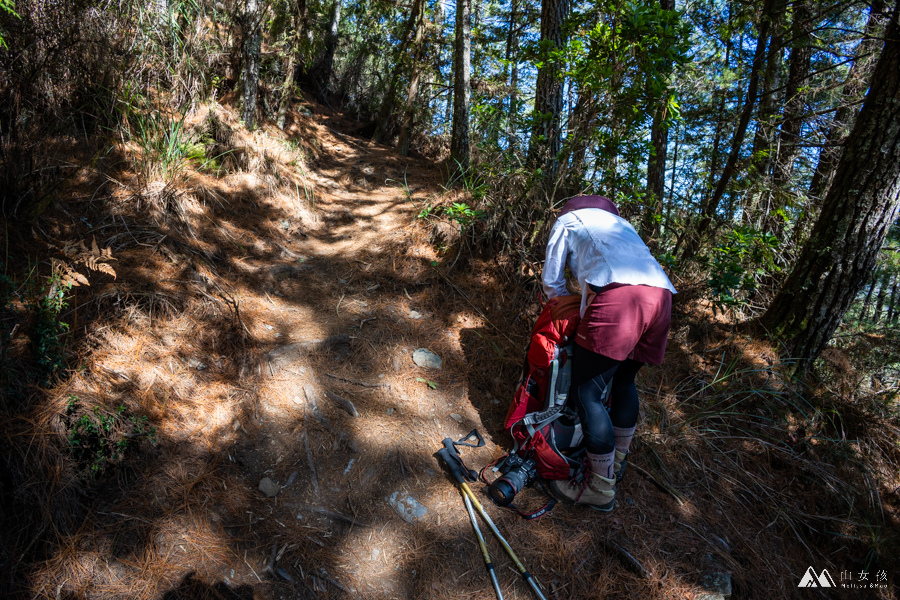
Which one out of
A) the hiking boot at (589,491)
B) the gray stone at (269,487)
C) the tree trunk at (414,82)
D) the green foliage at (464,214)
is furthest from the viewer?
the tree trunk at (414,82)

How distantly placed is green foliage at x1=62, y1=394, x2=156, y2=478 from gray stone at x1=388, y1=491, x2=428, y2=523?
1.41 metres

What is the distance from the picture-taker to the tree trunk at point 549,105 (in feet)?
14.5

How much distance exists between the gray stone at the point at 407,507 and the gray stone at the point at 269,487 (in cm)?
64

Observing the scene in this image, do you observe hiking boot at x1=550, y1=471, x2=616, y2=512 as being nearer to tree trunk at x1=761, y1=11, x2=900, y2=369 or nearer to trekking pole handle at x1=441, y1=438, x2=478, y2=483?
trekking pole handle at x1=441, y1=438, x2=478, y2=483

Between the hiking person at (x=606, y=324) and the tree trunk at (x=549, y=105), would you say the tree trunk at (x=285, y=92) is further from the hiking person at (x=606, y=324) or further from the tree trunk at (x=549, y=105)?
the hiking person at (x=606, y=324)

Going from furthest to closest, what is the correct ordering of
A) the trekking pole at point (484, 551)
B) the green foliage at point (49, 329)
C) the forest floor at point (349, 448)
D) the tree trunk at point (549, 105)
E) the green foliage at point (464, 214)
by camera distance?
the tree trunk at point (549, 105), the green foliage at point (464, 214), the trekking pole at point (484, 551), the green foliage at point (49, 329), the forest floor at point (349, 448)

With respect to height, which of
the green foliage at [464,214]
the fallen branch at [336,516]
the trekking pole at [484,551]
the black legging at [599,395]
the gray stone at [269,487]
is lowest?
the trekking pole at [484,551]

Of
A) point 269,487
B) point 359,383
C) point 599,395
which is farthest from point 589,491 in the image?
point 269,487

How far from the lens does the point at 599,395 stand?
2523 millimetres

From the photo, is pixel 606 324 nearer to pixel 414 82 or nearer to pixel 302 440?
pixel 302 440

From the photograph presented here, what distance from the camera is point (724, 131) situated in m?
5.95

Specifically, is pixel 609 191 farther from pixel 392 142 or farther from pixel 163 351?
pixel 392 142

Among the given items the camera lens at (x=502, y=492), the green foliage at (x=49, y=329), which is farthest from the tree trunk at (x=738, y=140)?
the green foliage at (x=49, y=329)

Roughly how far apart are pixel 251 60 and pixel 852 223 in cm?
674
